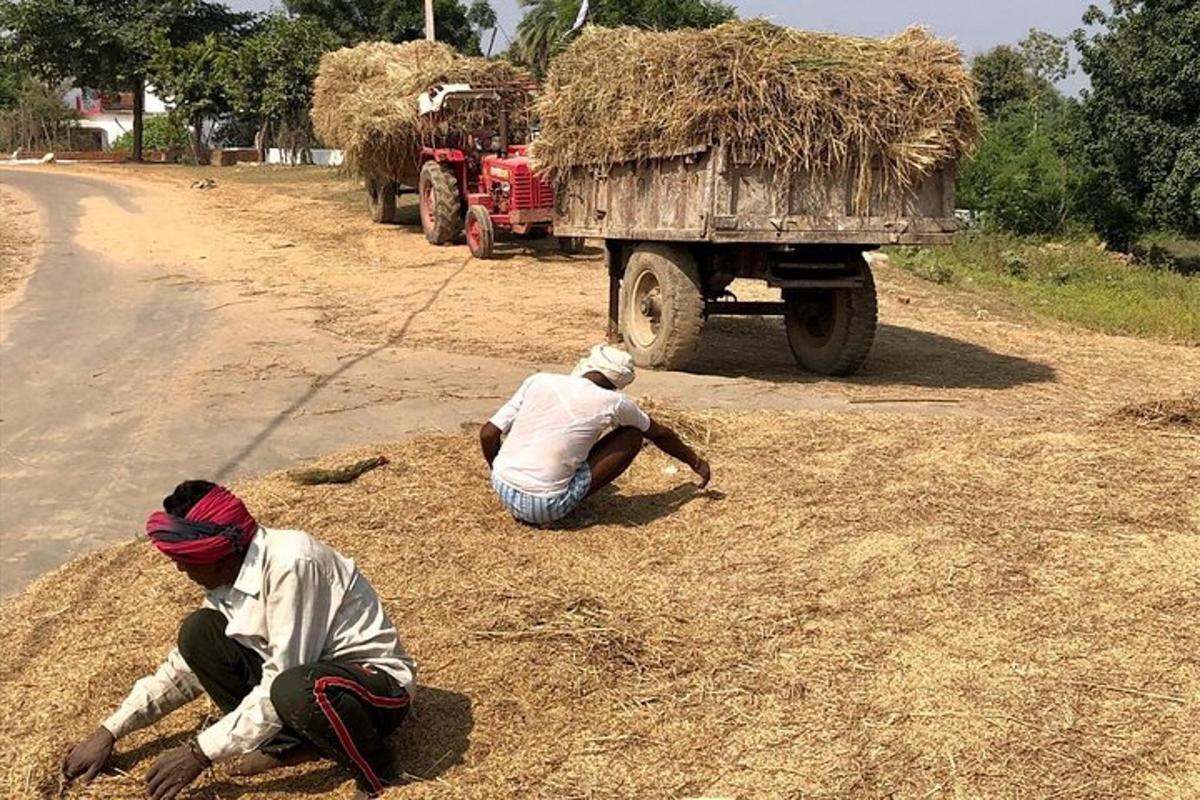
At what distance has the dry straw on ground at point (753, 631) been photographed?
3561 millimetres

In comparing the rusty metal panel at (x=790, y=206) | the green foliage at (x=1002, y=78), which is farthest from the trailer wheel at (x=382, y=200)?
the green foliage at (x=1002, y=78)

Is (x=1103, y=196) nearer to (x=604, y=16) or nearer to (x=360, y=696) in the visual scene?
(x=604, y=16)

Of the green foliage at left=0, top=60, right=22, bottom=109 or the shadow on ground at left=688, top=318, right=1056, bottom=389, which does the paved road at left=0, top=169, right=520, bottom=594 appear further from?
the green foliage at left=0, top=60, right=22, bottom=109

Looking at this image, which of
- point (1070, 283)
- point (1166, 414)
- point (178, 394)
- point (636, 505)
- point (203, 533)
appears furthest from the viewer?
point (1070, 283)

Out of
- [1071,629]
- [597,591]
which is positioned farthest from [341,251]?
[1071,629]

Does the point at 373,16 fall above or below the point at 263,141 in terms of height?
above

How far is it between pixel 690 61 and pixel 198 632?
20.7 ft

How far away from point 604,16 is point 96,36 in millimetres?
16588

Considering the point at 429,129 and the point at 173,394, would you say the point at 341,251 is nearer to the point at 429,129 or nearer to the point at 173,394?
the point at 429,129

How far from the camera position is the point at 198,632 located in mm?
3510

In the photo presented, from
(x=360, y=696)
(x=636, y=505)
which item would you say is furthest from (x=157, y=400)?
(x=360, y=696)

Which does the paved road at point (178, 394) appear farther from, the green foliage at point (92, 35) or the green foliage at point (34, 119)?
the green foliage at point (34, 119)

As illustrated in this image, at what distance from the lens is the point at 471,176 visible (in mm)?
16719

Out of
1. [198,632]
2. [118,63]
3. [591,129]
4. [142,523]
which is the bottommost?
[142,523]
